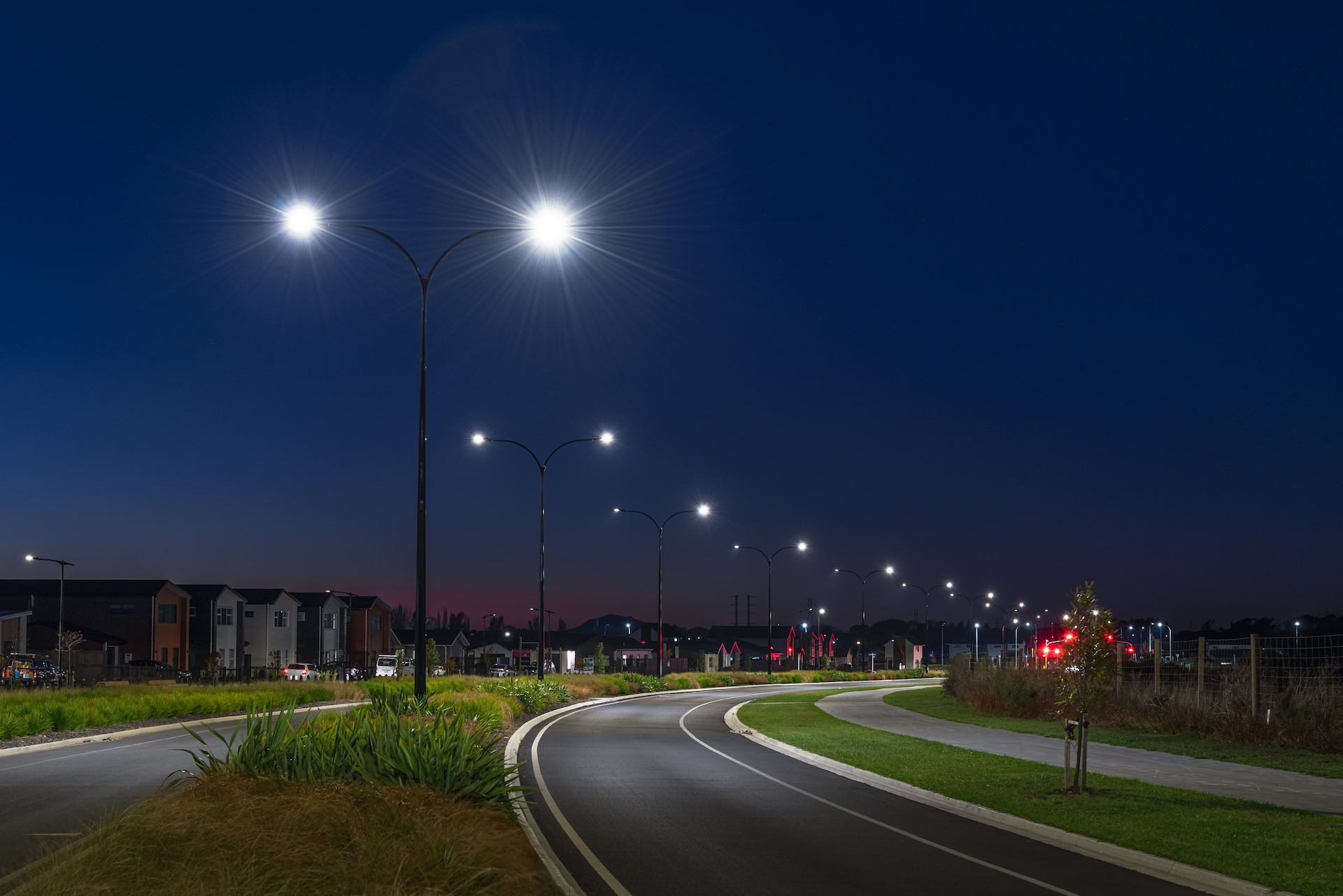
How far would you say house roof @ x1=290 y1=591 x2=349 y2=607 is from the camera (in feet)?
338

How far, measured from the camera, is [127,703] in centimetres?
3156

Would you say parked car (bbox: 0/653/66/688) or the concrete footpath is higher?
the concrete footpath

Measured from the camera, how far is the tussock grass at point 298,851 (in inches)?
320

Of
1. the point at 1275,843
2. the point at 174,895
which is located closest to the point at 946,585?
the point at 1275,843

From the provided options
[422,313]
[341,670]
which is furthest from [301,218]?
[341,670]

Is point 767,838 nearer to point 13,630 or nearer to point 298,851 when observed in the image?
point 298,851

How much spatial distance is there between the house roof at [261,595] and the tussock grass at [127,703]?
5635 cm

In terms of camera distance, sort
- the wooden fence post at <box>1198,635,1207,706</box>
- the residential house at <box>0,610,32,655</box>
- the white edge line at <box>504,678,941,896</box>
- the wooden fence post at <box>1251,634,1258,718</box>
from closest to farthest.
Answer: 1. the white edge line at <box>504,678,941,896</box>
2. the wooden fence post at <box>1251,634,1258,718</box>
3. the wooden fence post at <box>1198,635,1207,706</box>
4. the residential house at <box>0,610,32,655</box>

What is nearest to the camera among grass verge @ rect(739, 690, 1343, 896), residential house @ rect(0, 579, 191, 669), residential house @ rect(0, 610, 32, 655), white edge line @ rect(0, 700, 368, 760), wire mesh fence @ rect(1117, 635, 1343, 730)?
grass verge @ rect(739, 690, 1343, 896)

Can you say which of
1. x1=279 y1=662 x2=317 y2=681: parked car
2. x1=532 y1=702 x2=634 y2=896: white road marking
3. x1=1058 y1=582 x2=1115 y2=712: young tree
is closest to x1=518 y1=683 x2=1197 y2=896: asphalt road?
x1=532 y1=702 x2=634 y2=896: white road marking

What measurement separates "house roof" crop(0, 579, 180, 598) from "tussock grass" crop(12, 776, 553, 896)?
81.1 meters

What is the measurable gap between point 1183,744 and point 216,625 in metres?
80.0

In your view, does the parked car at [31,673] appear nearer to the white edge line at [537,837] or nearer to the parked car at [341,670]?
the parked car at [341,670]

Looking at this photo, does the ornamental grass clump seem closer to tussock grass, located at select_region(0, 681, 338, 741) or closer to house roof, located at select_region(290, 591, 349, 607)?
tussock grass, located at select_region(0, 681, 338, 741)
